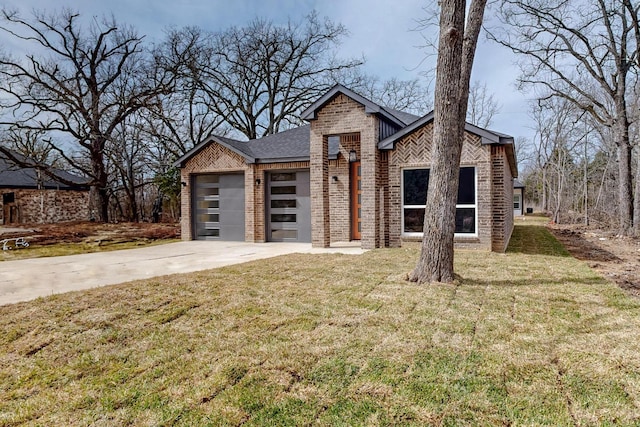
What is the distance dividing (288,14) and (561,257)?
22.9 metres

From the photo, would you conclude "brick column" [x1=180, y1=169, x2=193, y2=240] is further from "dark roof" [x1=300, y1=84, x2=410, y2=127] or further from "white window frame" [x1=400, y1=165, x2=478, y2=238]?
"white window frame" [x1=400, y1=165, x2=478, y2=238]

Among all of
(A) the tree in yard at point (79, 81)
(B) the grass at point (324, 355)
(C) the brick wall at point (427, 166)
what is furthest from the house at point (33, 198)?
(B) the grass at point (324, 355)

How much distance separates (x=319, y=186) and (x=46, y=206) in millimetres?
22055

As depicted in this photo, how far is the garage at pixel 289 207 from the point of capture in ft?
40.0

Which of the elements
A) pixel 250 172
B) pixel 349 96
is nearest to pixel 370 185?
pixel 349 96

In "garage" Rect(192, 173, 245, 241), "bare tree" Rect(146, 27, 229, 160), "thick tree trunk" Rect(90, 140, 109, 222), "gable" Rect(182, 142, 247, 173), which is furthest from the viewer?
"bare tree" Rect(146, 27, 229, 160)

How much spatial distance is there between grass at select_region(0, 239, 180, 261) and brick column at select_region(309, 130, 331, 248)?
559 cm

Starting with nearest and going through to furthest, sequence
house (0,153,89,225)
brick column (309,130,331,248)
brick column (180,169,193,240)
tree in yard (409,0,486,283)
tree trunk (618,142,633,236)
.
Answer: tree in yard (409,0,486,283) → brick column (309,130,331,248) → brick column (180,169,193,240) → tree trunk (618,142,633,236) → house (0,153,89,225)

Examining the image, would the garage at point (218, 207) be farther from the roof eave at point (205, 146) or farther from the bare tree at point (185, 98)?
the bare tree at point (185, 98)

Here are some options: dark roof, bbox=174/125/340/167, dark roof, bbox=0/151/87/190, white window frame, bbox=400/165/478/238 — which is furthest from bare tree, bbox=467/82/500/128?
dark roof, bbox=0/151/87/190

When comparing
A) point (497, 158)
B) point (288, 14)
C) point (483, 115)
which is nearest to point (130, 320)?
point (497, 158)

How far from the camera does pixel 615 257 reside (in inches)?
351

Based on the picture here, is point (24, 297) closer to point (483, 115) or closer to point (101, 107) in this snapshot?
point (101, 107)

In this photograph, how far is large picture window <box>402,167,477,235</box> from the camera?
9.40 metres
